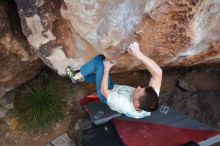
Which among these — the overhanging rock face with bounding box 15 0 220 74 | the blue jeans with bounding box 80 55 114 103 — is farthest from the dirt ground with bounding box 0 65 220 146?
the blue jeans with bounding box 80 55 114 103

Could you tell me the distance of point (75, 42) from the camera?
595 centimetres

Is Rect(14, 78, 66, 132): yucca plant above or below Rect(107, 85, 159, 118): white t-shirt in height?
below

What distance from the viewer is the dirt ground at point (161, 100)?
26.0 ft

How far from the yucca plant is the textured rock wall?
339 mm

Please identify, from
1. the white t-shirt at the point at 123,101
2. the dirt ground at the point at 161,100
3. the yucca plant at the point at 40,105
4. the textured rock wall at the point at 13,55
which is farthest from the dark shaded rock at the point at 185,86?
the white t-shirt at the point at 123,101

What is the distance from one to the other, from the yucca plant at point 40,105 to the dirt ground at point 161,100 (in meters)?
0.19

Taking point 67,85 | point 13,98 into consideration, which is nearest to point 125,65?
point 67,85

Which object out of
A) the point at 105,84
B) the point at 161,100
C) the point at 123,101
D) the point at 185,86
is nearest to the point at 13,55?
the point at 105,84

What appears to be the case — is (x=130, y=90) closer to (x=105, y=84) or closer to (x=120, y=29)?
(x=105, y=84)

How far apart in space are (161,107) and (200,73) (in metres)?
1.66

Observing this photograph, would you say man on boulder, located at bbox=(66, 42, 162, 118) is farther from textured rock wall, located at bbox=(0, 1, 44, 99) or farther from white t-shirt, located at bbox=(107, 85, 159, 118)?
textured rock wall, located at bbox=(0, 1, 44, 99)

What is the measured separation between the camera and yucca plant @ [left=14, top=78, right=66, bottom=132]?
24.7 ft

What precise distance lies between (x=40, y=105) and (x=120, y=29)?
2959 millimetres

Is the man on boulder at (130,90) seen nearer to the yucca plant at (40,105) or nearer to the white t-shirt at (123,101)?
the white t-shirt at (123,101)
